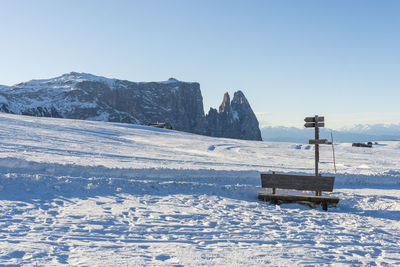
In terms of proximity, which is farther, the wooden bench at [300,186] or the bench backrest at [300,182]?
the bench backrest at [300,182]

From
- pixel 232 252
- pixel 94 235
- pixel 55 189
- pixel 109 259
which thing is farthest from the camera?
pixel 55 189

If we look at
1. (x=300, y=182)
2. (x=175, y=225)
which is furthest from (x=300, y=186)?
(x=175, y=225)

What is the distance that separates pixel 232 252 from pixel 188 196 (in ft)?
18.8

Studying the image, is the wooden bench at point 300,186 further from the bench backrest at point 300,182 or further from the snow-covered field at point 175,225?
the snow-covered field at point 175,225

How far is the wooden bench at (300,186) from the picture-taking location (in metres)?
10.9

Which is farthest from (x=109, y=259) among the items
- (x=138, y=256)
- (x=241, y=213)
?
(x=241, y=213)

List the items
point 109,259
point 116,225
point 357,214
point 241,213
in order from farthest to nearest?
point 357,214, point 241,213, point 116,225, point 109,259

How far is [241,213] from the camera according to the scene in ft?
30.9

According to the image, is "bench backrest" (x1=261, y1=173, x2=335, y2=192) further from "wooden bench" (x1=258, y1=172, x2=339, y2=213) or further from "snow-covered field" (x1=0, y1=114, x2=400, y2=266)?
"snow-covered field" (x1=0, y1=114, x2=400, y2=266)

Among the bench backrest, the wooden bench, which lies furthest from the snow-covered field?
the bench backrest

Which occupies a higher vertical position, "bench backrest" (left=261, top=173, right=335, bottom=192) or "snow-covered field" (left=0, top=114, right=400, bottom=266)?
"bench backrest" (left=261, top=173, right=335, bottom=192)

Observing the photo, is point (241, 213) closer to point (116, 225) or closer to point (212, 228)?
point (212, 228)

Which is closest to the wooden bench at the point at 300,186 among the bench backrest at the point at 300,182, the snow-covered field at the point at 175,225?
the bench backrest at the point at 300,182

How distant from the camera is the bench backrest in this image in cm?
1133
